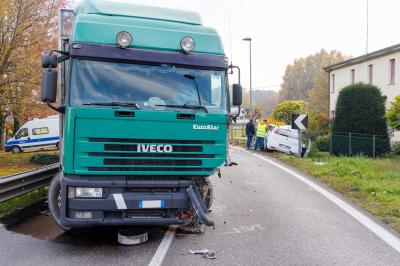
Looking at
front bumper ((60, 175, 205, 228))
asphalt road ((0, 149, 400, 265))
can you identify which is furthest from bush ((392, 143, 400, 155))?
front bumper ((60, 175, 205, 228))

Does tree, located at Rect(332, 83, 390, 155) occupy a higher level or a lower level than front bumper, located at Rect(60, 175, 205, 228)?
higher

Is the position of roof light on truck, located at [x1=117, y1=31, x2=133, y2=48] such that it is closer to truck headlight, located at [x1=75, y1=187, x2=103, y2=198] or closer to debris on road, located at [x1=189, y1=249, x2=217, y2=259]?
truck headlight, located at [x1=75, y1=187, x2=103, y2=198]

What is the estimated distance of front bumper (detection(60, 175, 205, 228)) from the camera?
231 inches

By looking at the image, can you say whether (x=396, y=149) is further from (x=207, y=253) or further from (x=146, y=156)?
(x=146, y=156)

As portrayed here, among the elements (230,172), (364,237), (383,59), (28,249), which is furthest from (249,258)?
(383,59)

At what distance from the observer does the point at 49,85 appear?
20.2 ft

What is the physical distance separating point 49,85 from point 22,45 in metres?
15.2

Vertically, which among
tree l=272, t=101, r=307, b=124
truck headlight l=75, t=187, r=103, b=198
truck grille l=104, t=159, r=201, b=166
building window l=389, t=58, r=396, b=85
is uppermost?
building window l=389, t=58, r=396, b=85

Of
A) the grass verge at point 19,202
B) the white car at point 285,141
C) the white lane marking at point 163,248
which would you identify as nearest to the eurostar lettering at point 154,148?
the white lane marking at point 163,248

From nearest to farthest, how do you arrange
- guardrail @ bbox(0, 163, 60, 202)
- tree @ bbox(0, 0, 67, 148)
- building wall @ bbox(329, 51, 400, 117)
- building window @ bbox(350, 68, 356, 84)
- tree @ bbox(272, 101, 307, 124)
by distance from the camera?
guardrail @ bbox(0, 163, 60, 202), tree @ bbox(0, 0, 67, 148), building wall @ bbox(329, 51, 400, 117), building window @ bbox(350, 68, 356, 84), tree @ bbox(272, 101, 307, 124)

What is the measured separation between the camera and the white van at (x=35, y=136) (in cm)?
3369

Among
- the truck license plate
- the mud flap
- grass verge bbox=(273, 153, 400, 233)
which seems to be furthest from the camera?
grass verge bbox=(273, 153, 400, 233)

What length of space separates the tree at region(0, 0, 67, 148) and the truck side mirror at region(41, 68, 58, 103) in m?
14.3

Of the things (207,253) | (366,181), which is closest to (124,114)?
(207,253)
